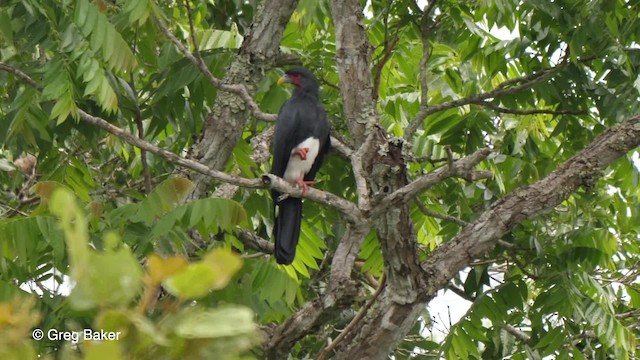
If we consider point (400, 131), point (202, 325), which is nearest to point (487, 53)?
point (400, 131)

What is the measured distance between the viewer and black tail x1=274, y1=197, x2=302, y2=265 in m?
4.70

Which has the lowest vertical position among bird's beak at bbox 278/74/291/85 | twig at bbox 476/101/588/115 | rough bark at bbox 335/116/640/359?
rough bark at bbox 335/116/640/359

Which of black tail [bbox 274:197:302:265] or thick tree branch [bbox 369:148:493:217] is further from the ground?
black tail [bbox 274:197:302:265]

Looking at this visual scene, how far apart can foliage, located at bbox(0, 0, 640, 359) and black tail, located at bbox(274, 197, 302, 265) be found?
17 centimetres

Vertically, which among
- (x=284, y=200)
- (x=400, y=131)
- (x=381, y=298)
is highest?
(x=400, y=131)

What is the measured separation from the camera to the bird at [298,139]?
487 centimetres

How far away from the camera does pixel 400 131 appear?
5.46 metres

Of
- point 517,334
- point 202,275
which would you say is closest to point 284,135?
point 517,334

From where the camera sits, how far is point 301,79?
17.8 feet

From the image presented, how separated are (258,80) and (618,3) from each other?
191 cm

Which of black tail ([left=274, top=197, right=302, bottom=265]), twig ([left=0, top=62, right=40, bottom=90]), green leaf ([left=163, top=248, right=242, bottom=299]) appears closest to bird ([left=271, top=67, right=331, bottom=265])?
black tail ([left=274, top=197, right=302, bottom=265])

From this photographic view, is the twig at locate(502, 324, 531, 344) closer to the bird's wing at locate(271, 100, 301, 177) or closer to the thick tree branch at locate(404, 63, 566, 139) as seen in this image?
the thick tree branch at locate(404, 63, 566, 139)

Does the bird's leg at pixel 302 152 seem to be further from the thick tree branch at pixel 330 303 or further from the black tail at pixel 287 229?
the thick tree branch at pixel 330 303

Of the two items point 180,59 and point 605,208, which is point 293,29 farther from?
point 605,208
